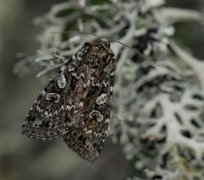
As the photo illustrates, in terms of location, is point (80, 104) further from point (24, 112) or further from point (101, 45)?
point (24, 112)

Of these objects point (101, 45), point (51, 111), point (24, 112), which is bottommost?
point (24, 112)

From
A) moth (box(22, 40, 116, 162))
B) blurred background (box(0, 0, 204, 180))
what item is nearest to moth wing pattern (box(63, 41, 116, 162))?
moth (box(22, 40, 116, 162))

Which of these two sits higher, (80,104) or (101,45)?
(101,45)

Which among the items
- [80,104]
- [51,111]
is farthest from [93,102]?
[51,111]

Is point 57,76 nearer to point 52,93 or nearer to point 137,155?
point 52,93

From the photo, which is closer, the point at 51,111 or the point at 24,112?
the point at 51,111

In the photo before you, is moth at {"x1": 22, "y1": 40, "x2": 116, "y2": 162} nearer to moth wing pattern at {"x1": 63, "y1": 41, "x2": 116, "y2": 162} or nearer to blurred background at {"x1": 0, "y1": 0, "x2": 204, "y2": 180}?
moth wing pattern at {"x1": 63, "y1": 41, "x2": 116, "y2": 162}

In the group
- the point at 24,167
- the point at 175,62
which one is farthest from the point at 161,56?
the point at 24,167
